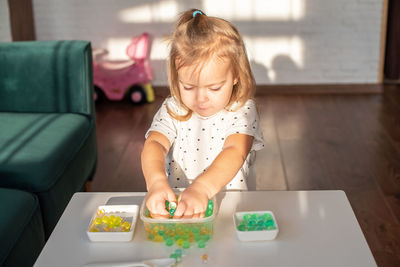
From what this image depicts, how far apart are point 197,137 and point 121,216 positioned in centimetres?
34

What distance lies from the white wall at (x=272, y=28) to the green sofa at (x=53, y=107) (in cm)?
142

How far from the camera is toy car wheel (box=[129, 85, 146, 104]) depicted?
3398 millimetres

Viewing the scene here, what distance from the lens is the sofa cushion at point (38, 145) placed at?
1663 mm

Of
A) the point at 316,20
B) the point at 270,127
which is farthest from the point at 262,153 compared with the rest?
the point at 316,20

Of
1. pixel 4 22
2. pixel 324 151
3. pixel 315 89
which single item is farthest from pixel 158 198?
pixel 4 22

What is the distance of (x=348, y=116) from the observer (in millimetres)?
3119

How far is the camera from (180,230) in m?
0.98

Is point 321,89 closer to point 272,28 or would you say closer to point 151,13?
point 272,28

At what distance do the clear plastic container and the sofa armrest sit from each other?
1.24 metres

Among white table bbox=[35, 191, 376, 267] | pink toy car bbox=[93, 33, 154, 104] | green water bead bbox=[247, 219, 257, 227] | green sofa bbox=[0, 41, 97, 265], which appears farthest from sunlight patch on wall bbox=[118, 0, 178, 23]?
green water bead bbox=[247, 219, 257, 227]

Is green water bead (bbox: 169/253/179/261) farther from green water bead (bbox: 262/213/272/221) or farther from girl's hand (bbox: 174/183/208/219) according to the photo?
green water bead (bbox: 262/213/272/221)

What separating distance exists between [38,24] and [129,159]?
152 cm

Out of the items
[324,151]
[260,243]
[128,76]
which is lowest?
[324,151]

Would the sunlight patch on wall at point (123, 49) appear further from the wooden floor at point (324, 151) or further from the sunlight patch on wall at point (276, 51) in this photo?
the sunlight patch on wall at point (276, 51)
